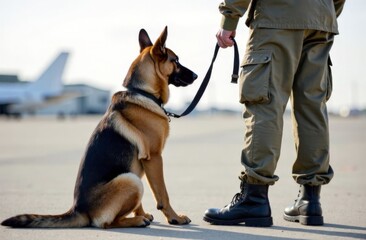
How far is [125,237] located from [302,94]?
158 cm

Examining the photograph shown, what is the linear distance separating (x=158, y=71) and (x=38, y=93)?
55.5 metres

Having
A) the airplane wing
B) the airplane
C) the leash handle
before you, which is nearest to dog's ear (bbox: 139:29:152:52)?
the leash handle

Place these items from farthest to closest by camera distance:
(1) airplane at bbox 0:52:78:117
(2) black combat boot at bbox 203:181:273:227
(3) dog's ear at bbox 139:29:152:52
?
(1) airplane at bbox 0:52:78:117, (3) dog's ear at bbox 139:29:152:52, (2) black combat boot at bbox 203:181:273:227

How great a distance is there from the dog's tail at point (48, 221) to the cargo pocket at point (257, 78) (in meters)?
1.36

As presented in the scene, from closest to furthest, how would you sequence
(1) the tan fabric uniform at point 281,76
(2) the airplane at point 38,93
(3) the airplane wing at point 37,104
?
(1) the tan fabric uniform at point 281,76, (2) the airplane at point 38,93, (3) the airplane wing at point 37,104

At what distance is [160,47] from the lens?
4355mm

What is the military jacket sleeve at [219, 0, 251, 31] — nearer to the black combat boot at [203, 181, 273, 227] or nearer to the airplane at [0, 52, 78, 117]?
the black combat boot at [203, 181, 273, 227]

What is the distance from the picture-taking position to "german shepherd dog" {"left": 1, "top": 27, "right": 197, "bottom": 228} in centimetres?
395

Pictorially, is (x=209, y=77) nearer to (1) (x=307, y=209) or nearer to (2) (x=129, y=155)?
(2) (x=129, y=155)

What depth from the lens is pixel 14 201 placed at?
5469 mm

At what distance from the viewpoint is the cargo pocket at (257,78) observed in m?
3.97

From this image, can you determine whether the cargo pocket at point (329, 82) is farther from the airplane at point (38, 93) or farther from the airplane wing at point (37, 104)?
the airplane wing at point (37, 104)

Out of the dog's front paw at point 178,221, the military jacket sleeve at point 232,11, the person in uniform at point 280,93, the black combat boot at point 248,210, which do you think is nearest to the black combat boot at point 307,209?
the person in uniform at point 280,93

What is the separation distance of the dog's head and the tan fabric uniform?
1.73ft
